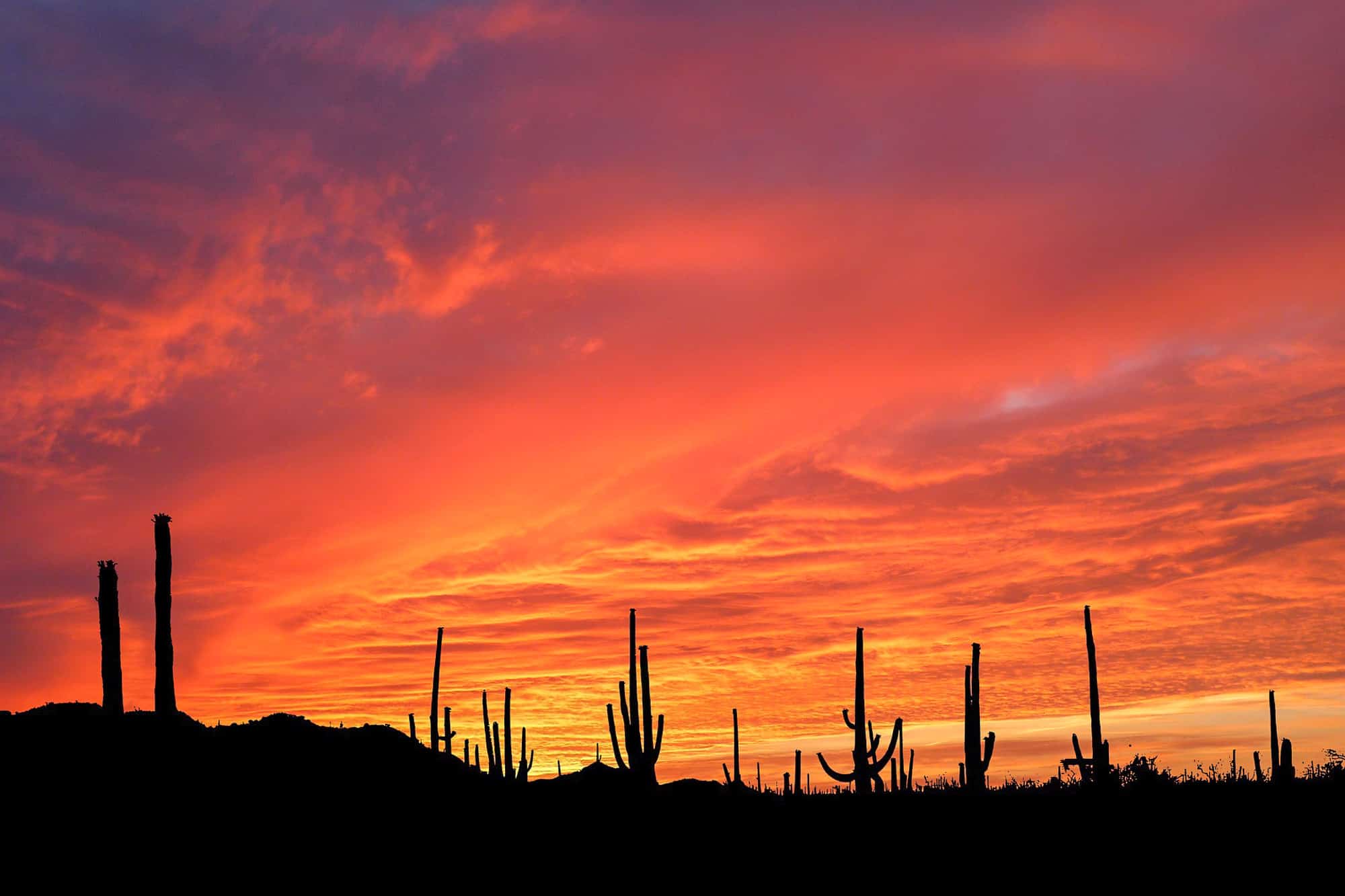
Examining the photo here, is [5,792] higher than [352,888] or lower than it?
higher

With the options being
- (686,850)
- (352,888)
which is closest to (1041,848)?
(686,850)

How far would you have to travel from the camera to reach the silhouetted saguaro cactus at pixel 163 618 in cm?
3572

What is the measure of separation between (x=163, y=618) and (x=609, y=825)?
16.5 m

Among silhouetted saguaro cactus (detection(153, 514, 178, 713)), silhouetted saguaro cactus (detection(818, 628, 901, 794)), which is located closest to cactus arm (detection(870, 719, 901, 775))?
silhouetted saguaro cactus (detection(818, 628, 901, 794))

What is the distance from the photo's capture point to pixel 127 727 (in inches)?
1257

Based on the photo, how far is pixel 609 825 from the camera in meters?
27.1

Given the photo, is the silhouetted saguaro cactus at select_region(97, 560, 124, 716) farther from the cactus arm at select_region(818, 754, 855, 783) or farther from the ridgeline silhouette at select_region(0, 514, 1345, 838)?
the cactus arm at select_region(818, 754, 855, 783)

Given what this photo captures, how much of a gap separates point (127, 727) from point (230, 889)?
10003mm

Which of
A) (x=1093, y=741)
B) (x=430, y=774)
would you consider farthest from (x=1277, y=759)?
(x=430, y=774)

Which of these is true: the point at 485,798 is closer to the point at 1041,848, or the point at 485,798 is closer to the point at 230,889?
the point at 230,889

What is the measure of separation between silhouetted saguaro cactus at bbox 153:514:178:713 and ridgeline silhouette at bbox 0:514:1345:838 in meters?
0.04

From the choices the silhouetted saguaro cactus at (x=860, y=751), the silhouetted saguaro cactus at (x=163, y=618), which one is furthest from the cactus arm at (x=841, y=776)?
the silhouetted saguaro cactus at (x=163, y=618)

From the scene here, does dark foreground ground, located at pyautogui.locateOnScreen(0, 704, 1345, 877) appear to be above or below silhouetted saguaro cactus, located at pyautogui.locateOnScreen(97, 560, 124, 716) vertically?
below

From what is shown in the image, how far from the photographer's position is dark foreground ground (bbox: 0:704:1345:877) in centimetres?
2341
